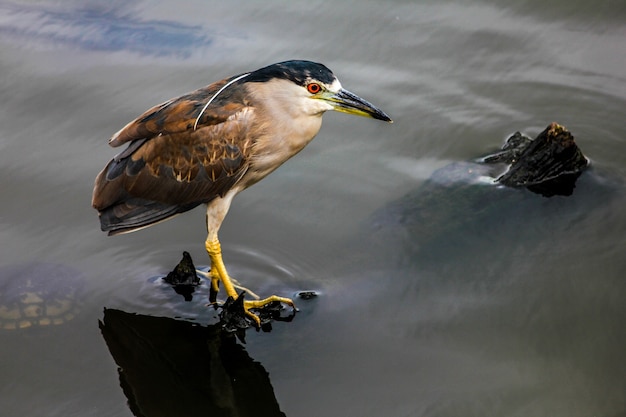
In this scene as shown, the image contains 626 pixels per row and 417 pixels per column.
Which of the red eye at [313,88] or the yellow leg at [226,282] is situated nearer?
the red eye at [313,88]

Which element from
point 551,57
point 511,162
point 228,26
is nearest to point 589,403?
point 511,162

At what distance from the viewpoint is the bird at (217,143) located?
522 centimetres

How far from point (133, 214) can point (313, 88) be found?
1.41 metres

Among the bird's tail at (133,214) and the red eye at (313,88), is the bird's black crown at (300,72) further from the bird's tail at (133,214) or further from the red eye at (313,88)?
the bird's tail at (133,214)

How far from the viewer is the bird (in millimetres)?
5219

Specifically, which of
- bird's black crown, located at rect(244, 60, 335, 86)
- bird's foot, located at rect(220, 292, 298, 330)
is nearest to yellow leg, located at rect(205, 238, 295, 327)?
bird's foot, located at rect(220, 292, 298, 330)

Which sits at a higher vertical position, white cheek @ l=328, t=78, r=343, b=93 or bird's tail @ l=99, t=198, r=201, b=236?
white cheek @ l=328, t=78, r=343, b=93

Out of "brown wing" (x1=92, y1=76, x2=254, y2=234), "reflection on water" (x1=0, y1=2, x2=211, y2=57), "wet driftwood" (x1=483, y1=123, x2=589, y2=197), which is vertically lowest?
"wet driftwood" (x1=483, y1=123, x2=589, y2=197)

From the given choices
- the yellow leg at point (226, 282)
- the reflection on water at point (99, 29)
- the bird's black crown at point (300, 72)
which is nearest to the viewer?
the bird's black crown at point (300, 72)

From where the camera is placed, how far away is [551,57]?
7707 mm

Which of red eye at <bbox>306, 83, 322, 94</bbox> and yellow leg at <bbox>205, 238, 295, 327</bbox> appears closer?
red eye at <bbox>306, 83, 322, 94</bbox>

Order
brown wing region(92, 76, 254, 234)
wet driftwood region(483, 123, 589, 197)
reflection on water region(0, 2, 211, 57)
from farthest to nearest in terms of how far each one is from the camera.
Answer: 1. reflection on water region(0, 2, 211, 57)
2. wet driftwood region(483, 123, 589, 197)
3. brown wing region(92, 76, 254, 234)

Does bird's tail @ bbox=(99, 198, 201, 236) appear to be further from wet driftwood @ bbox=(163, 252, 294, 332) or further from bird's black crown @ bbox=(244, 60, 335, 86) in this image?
bird's black crown @ bbox=(244, 60, 335, 86)

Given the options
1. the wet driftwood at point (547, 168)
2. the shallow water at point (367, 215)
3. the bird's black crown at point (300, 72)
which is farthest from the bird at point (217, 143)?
the wet driftwood at point (547, 168)
